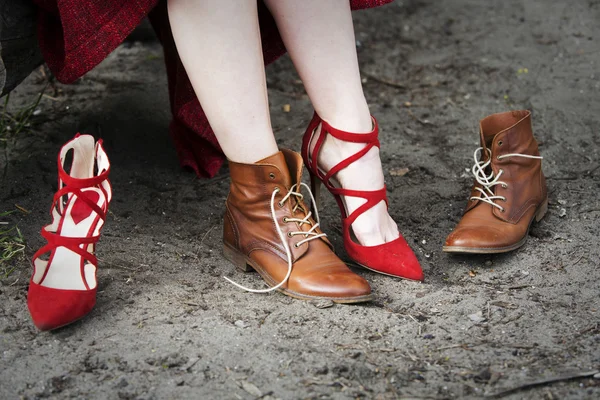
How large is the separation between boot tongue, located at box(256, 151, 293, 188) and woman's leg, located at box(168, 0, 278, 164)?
12mm

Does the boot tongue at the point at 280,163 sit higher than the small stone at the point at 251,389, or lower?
higher

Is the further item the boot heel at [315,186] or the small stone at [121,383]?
the boot heel at [315,186]

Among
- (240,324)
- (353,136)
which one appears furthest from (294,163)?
(240,324)

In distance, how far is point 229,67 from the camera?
1412 millimetres

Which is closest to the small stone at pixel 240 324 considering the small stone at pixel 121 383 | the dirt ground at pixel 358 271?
the dirt ground at pixel 358 271

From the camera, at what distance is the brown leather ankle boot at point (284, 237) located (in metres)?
1.44

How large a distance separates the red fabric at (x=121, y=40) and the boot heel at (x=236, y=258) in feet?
1.45

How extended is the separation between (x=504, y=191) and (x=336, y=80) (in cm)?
49

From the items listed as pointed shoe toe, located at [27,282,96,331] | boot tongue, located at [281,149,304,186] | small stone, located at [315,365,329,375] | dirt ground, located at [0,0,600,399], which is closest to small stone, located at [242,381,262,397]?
dirt ground, located at [0,0,600,399]

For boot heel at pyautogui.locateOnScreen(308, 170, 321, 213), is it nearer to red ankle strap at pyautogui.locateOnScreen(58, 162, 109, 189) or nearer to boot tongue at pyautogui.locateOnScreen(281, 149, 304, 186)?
boot tongue at pyautogui.locateOnScreen(281, 149, 304, 186)

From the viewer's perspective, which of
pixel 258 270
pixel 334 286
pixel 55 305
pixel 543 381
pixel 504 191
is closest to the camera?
pixel 543 381

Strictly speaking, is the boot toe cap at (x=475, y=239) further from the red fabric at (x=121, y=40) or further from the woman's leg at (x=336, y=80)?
the red fabric at (x=121, y=40)

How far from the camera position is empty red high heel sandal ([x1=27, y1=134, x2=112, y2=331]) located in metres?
1.34

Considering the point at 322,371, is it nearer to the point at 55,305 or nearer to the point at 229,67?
the point at 55,305
